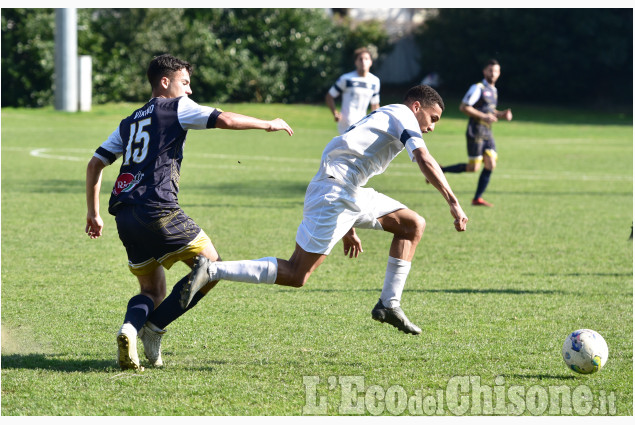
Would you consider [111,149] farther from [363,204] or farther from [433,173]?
[433,173]

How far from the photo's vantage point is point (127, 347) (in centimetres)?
474

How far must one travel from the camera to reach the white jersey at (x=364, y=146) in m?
5.28

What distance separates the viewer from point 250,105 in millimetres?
38312

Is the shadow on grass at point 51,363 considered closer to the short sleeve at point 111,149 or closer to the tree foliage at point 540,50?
the short sleeve at point 111,149

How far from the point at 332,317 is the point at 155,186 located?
6.67 feet

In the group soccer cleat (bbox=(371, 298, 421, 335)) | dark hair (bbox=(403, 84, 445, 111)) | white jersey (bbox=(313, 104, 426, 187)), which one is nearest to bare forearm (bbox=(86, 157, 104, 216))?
white jersey (bbox=(313, 104, 426, 187))

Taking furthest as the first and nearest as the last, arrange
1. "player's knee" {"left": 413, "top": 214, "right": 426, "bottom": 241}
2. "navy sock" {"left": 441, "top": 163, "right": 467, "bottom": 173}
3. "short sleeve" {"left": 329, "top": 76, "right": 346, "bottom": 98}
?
"short sleeve" {"left": 329, "top": 76, "right": 346, "bottom": 98}
"navy sock" {"left": 441, "top": 163, "right": 467, "bottom": 173}
"player's knee" {"left": 413, "top": 214, "right": 426, "bottom": 241}

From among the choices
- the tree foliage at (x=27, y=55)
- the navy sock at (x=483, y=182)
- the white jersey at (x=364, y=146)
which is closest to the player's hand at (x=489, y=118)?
the navy sock at (x=483, y=182)

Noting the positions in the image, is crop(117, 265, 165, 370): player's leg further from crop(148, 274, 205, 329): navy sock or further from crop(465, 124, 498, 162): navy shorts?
crop(465, 124, 498, 162): navy shorts

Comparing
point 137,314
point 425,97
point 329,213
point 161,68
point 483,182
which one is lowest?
point 483,182

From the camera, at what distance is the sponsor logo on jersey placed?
4871mm

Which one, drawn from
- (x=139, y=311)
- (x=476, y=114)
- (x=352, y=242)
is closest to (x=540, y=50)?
(x=476, y=114)

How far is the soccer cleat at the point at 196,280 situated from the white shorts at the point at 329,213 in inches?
25.3

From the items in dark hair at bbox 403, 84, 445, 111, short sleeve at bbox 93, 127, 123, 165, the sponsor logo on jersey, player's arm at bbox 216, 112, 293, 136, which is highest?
dark hair at bbox 403, 84, 445, 111
